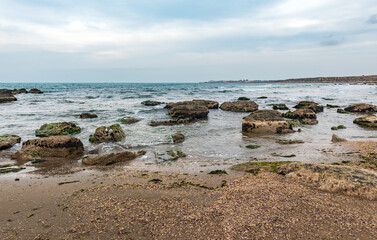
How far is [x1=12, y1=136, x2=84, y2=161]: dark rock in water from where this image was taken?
29.6 ft

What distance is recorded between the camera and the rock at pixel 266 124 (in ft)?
44.2

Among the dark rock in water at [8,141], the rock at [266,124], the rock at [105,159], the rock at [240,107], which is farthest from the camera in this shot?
the rock at [240,107]

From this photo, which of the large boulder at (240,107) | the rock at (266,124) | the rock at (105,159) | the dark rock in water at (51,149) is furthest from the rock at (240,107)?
the dark rock in water at (51,149)

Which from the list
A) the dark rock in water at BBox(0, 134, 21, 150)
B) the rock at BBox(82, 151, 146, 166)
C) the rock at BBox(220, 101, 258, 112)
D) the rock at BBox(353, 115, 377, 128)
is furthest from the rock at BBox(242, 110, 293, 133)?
the dark rock in water at BBox(0, 134, 21, 150)

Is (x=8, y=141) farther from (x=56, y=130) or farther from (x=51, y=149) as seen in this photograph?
(x=51, y=149)

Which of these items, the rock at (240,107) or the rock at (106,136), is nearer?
the rock at (106,136)

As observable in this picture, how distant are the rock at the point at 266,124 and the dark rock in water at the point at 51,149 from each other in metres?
9.62

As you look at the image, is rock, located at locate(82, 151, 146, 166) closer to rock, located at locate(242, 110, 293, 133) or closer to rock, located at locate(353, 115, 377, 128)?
rock, located at locate(242, 110, 293, 133)

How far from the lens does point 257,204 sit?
486 cm

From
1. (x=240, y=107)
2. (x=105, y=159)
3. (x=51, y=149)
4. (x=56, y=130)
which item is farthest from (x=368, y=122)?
(x=56, y=130)

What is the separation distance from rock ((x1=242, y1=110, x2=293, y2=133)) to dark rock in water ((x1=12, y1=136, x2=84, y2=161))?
31.6 feet

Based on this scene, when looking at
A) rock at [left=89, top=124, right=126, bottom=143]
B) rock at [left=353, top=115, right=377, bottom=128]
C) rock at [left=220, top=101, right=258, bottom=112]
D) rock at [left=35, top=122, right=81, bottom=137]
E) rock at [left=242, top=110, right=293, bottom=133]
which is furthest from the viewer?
rock at [left=220, top=101, right=258, bottom=112]

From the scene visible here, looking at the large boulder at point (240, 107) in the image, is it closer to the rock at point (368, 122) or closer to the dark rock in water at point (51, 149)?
the rock at point (368, 122)

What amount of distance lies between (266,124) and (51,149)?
11.5 meters
